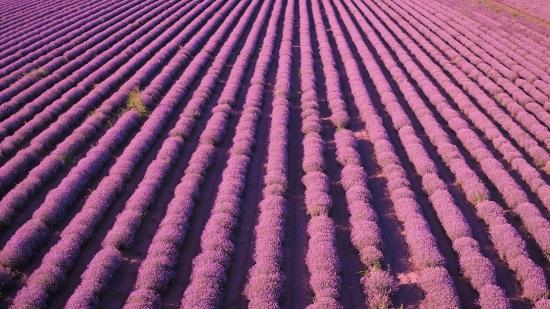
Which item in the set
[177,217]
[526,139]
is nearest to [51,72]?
[177,217]

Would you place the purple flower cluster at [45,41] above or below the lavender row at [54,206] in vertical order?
above

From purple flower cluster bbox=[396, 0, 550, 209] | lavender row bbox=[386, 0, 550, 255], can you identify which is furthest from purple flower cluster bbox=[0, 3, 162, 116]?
purple flower cluster bbox=[396, 0, 550, 209]

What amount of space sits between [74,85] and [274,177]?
448 inches

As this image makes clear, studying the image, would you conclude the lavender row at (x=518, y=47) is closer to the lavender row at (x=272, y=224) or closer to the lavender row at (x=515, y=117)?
the lavender row at (x=515, y=117)

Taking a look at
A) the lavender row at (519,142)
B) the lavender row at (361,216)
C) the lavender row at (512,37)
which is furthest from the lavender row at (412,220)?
the lavender row at (512,37)

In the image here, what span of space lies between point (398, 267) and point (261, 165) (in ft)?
15.5

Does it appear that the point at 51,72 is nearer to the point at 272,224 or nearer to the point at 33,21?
the point at 33,21

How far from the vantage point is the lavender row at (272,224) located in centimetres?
657

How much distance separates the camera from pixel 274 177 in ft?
31.2

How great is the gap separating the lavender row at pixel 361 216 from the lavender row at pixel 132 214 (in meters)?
3.96

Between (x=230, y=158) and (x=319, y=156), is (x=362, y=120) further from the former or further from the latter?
(x=230, y=158)

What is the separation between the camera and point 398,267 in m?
7.35

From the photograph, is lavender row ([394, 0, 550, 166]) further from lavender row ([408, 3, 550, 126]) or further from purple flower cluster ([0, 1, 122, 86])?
purple flower cluster ([0, 1, 122, 86])

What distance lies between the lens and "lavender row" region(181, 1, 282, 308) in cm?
651
